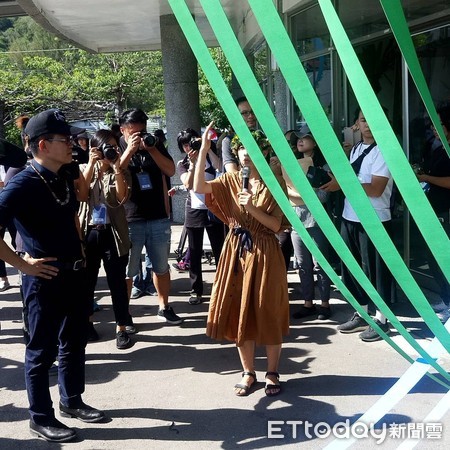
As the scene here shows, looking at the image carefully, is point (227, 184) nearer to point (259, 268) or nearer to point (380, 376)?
point (259, 268)

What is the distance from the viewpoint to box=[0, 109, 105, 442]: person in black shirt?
3.50 meters

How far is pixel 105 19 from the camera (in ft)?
37.5

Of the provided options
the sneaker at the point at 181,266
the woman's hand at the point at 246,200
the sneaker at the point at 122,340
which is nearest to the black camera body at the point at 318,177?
the woman's hand at the point at 246,200

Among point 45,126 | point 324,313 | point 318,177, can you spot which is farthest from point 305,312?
point 45,126

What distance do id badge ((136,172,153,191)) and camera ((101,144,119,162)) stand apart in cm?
56

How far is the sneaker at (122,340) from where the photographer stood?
516 centimetres

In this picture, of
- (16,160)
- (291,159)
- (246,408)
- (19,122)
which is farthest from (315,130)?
(19,122)

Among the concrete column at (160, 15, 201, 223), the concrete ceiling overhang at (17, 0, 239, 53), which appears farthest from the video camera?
the concrete column at (160, 15, 201, 223)

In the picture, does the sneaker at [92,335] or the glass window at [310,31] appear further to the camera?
the glass window at [310,31]

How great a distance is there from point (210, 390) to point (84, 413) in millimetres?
894

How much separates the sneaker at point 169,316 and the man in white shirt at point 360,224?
1522 millimetres

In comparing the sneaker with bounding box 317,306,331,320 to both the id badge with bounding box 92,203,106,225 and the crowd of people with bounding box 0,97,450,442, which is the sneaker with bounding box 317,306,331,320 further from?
the id badge with bounding box 92,203,106,225

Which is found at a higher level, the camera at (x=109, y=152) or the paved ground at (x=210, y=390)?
the camera at (x=109, y=152)

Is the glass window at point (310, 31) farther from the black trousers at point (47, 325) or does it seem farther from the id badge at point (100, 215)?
the black trousers at point (47, 325)
